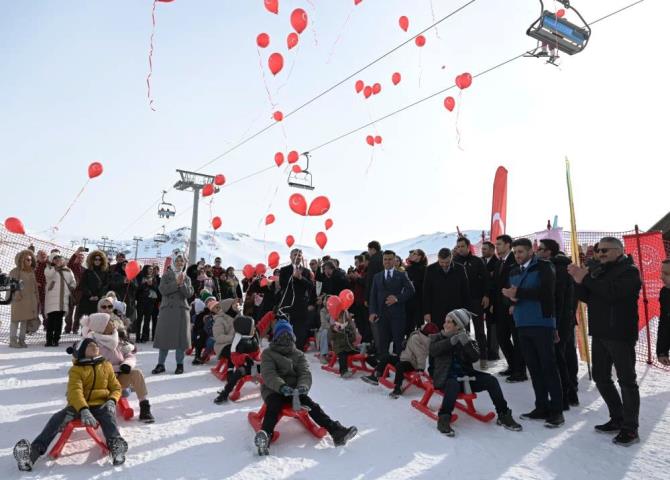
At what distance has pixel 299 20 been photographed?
7.63 meters

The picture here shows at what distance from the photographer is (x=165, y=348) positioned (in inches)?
279

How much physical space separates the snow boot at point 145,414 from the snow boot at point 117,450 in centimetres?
104

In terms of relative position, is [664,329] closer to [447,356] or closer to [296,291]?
[447,356]

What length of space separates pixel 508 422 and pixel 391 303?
7.86ft

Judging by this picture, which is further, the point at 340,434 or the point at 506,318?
the point at 506,318

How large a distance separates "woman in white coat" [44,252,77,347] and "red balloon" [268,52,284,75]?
581 centimetres

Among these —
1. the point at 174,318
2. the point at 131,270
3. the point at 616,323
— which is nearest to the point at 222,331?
the point at 174,318

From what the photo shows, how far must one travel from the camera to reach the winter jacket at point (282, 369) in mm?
4613

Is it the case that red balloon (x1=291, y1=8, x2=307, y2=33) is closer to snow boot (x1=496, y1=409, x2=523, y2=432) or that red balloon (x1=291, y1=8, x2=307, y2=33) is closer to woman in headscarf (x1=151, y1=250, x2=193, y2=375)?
woman in headscarf (x1=151, y1=250, x2=193, y2=375)

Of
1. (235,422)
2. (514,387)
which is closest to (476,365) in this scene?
(514,387)

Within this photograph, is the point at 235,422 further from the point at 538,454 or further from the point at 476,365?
the point at 476,365

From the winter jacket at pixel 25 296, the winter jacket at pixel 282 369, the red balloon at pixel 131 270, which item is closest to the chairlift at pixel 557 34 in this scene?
the winter jacket at pixel 282 369

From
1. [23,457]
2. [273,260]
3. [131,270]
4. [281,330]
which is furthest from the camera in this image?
[131,270]

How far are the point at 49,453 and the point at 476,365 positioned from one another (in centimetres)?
604
